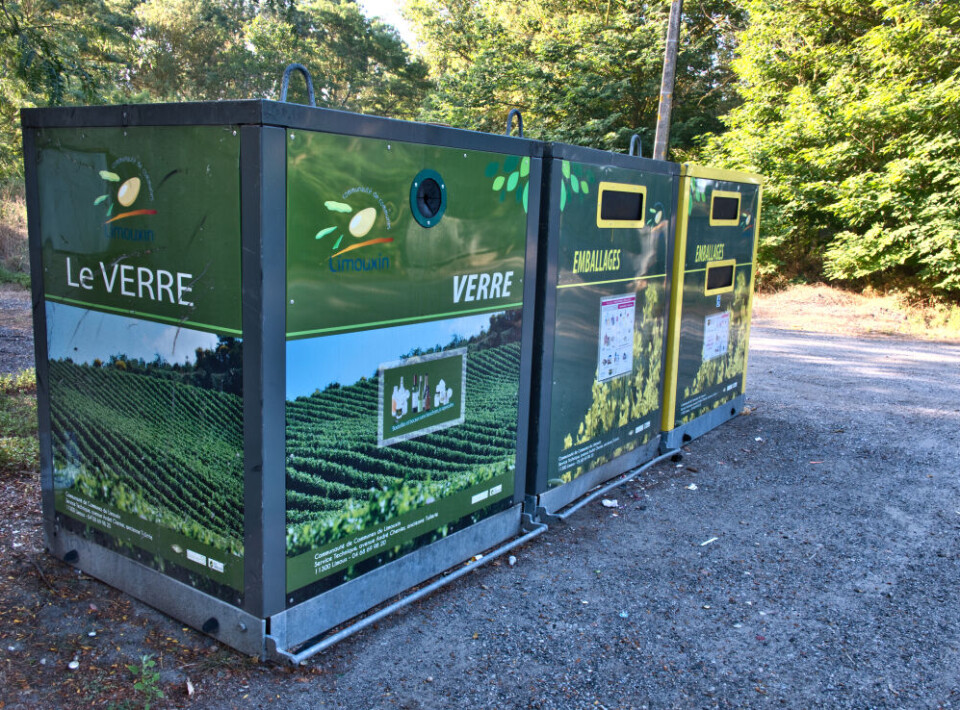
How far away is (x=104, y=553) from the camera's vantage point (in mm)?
3402

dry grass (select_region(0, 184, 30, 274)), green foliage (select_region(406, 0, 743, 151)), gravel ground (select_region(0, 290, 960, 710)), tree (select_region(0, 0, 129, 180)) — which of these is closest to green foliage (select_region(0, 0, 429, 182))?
green foliage (select_region(406, 0, 743, 151))

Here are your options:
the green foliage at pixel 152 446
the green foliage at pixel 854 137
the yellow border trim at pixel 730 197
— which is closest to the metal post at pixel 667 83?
the green foliage at pixel 854 137

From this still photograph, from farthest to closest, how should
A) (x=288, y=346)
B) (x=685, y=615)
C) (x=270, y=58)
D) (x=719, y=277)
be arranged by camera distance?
(x=270, y=58), (x=719, y=277), (x=685, y=615), (x=288, y=346)

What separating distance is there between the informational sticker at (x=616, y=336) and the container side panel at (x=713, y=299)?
0.75 m

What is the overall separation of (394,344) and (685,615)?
1819 mm

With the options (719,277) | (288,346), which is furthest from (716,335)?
(288,346)

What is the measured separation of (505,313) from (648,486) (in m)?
1.99

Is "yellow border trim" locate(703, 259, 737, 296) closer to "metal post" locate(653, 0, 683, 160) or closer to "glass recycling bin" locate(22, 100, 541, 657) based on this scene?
"glass recycling bin" locate(22, 100, 541, 657)

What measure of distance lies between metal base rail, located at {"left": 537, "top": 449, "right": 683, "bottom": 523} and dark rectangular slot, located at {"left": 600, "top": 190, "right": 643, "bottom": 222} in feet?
5.67

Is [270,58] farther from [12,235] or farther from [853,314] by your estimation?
[853,314]

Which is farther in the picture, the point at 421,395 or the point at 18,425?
the point at 18,425

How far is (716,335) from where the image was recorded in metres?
6.28

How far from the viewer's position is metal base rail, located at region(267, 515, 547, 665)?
291cm

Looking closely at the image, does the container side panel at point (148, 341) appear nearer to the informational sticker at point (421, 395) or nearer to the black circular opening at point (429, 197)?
the informational sticker at point (421, 395)
